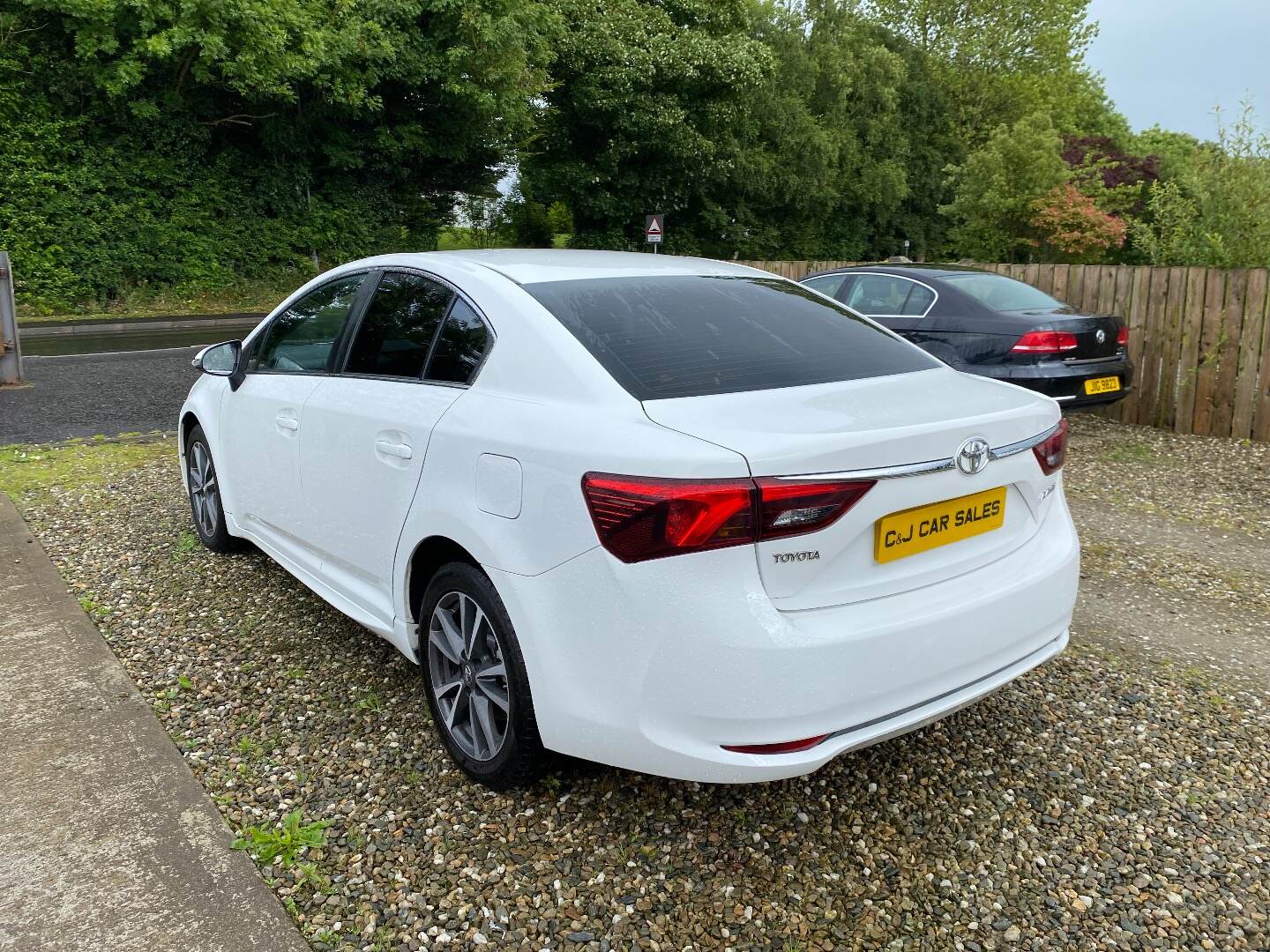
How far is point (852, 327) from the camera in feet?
10.9

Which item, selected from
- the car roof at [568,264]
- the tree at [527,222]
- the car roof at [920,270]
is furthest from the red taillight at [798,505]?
the tree at [527,222]

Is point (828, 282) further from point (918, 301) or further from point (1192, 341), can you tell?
point (1192, 341)

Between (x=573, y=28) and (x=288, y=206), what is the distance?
29.2 ft

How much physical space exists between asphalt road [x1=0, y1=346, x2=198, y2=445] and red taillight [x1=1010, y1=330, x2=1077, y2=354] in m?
7.58

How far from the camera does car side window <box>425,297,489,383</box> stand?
2.92 metres

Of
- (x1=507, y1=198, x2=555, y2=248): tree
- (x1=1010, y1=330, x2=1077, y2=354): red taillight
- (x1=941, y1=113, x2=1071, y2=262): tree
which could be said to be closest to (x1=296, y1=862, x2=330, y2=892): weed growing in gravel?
(x1=1010, y1=330, x2=1077, y2=354): red taillight

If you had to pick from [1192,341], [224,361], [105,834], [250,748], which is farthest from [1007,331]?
[105,834]

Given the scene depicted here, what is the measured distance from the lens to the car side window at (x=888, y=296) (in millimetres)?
8344

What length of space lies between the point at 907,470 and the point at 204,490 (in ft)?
13.2

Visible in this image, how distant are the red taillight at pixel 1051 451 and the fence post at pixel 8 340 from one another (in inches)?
428

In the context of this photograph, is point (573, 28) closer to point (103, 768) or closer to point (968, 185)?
point (968, 185)

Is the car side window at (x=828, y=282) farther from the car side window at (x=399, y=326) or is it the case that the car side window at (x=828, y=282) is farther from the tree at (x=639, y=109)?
the tree at (x=639, y=109)

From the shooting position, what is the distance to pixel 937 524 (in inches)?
96.0

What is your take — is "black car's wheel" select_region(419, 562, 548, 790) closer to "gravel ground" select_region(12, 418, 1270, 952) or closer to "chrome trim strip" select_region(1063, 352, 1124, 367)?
"gravel ground" select_region(12, 418, 1270, 952)
